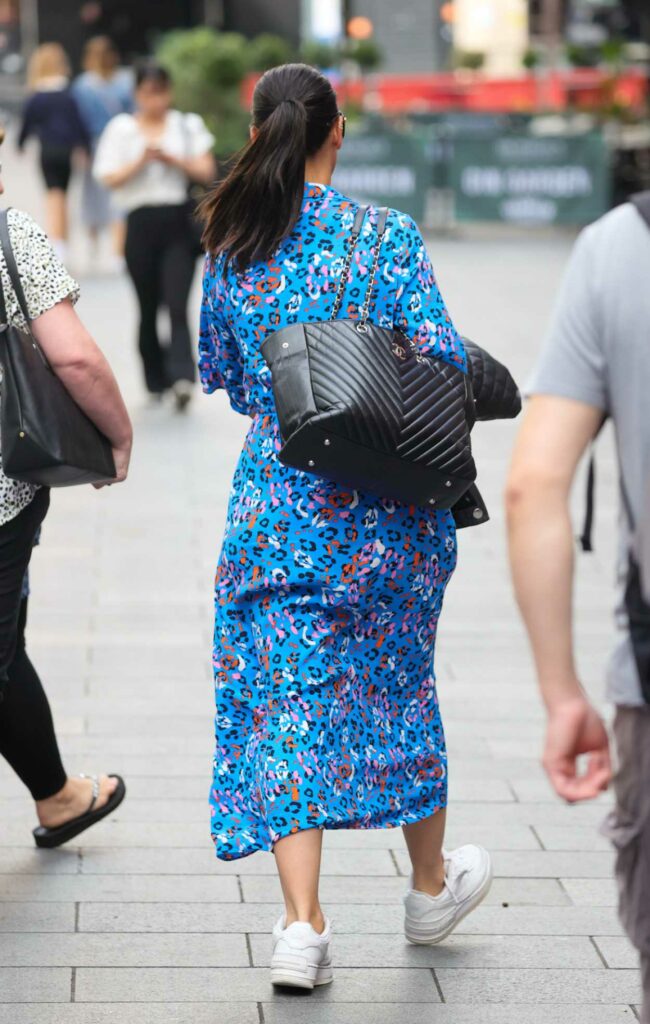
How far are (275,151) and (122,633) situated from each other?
9.36 feet

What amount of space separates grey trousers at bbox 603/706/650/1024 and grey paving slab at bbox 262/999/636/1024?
1.04 m

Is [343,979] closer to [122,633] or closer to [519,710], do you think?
[519,710]

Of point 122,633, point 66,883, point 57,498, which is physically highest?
point 66,883

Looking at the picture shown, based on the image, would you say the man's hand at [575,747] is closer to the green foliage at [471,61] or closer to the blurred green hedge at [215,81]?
the blurred green hedge at [215,81]

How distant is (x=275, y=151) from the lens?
342 cm

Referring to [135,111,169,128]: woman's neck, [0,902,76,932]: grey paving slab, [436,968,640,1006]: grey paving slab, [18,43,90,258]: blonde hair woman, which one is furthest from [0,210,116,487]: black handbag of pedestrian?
[18,43,90,258]: blonde hair woman

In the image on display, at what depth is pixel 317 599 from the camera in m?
3.39

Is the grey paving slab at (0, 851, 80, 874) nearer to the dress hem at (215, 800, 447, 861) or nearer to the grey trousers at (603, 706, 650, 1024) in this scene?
the dress hem at (215, 800, 447, 861)

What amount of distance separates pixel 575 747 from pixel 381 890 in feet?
5.93

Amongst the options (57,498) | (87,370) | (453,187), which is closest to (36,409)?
(87,370)

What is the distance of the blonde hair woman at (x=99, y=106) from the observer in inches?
664

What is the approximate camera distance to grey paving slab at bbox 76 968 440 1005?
339 centimetres

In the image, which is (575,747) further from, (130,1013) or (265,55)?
(265,55)

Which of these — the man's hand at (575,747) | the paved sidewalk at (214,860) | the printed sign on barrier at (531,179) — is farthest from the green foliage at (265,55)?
the man's hand at (575,747)
